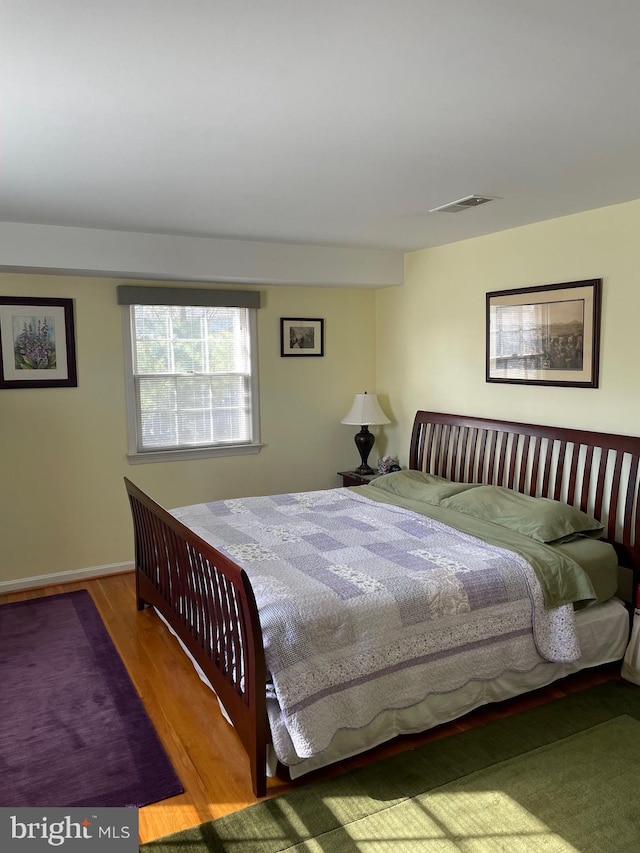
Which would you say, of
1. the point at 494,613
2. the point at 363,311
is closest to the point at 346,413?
the point at 363,311

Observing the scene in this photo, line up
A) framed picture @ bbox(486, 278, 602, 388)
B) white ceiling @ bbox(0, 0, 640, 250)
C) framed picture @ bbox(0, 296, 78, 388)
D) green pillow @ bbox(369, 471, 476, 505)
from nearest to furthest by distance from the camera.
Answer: white ceiling @ bbox(0, 0, 640, 250) → framed picture @ bbox(486, 278, 602, 388) → green pillow @ bbox(369, 471, 476, 505) → framed picture @ bbox(0, 296, 78, 388)

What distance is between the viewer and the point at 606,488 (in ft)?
11.8

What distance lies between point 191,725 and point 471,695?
4.06 feet

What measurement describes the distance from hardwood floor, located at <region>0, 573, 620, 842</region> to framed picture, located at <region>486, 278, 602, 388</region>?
1.68 m

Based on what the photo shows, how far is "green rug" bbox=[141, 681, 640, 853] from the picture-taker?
6.98ft

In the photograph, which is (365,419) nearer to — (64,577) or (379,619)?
(64,577)

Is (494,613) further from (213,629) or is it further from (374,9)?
(374,9)

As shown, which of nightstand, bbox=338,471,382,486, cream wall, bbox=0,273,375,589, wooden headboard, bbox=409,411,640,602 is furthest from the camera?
nightstand, bbox=338,471,382,486

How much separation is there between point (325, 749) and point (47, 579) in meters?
2.93

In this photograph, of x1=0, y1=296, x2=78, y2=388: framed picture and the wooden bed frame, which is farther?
x1=0, y1=296, x2=78, y2=388: framed picture

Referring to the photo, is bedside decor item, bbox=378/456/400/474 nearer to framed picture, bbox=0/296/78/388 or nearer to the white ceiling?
the white ceiling

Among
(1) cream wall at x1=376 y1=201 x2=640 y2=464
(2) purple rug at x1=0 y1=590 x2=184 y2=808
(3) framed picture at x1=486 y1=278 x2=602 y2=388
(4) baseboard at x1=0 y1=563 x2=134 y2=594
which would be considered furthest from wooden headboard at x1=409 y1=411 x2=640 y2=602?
(2) purple rug at x1=0 y1=590 x2=184 y2=808

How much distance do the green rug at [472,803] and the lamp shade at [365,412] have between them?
2.81m

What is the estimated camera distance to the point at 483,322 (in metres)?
4.48
